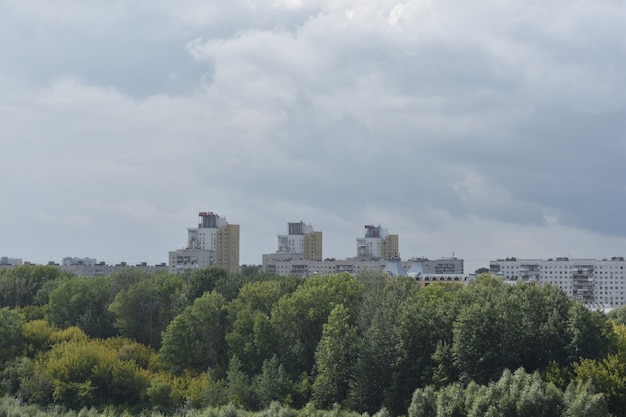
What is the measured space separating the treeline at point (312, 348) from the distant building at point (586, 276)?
2854 inches

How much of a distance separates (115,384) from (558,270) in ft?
338

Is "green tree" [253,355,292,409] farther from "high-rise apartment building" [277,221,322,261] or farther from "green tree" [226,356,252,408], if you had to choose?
"high-rise apartment building" [277,221,322,261]

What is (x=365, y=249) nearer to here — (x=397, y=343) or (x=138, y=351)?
(x=138, y=351)

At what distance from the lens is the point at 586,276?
132875 millimetres

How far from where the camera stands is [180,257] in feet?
479

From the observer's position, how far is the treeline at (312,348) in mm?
35156

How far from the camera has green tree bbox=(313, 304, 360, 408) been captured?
42.7 m

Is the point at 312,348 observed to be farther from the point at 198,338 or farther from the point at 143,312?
the point at 143,312

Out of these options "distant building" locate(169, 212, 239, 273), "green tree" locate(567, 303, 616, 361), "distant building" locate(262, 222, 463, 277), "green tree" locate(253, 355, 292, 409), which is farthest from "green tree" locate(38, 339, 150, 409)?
"distant building" locate(169, 212, 239, 273)

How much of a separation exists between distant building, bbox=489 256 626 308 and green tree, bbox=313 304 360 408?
3550 inches

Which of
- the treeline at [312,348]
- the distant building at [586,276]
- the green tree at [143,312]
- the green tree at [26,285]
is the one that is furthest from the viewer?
the distant building at [586,276]

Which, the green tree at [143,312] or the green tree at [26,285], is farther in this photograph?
the green tree at [26,285]

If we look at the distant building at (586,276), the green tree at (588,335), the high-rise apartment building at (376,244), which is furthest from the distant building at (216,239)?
the green tree at (588,335)

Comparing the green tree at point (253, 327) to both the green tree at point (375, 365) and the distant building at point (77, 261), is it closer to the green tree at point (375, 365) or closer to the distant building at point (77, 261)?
the green tree at point (375, 365)
